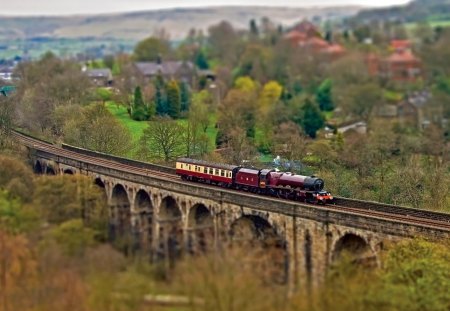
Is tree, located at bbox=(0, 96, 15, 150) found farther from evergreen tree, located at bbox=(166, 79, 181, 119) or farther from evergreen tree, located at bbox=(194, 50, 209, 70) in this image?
evergreen tree, located at bbox=(194, 50, 209, 70)

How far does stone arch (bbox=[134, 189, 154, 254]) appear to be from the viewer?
3891 centimetres

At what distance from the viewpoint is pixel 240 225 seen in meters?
47.9

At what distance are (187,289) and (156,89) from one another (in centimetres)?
6807

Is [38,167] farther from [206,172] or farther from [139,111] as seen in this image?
[139,111]

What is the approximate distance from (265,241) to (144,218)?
8392 mm

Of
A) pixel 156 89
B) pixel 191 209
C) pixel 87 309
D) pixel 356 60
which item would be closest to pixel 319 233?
pixel 191 209

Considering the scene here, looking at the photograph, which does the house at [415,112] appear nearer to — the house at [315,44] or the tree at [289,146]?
the house at [315,44]

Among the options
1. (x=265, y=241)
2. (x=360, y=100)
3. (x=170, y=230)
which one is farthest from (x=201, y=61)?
(x=265, y=241)

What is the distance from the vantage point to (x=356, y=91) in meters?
114

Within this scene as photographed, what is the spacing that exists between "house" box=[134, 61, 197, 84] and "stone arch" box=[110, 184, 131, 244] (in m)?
67.6

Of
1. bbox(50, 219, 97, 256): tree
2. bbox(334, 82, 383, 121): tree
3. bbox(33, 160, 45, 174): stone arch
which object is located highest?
bbox(50, 219, 97, 256): tree

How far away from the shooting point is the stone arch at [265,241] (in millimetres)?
37250

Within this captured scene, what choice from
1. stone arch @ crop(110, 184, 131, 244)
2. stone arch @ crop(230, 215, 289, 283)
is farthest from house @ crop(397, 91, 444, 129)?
stone arch @ crop(230, 215, 289, 283)

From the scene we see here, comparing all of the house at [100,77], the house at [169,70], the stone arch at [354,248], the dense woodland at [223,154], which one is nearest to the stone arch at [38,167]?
the dense woodland at [223,154]
